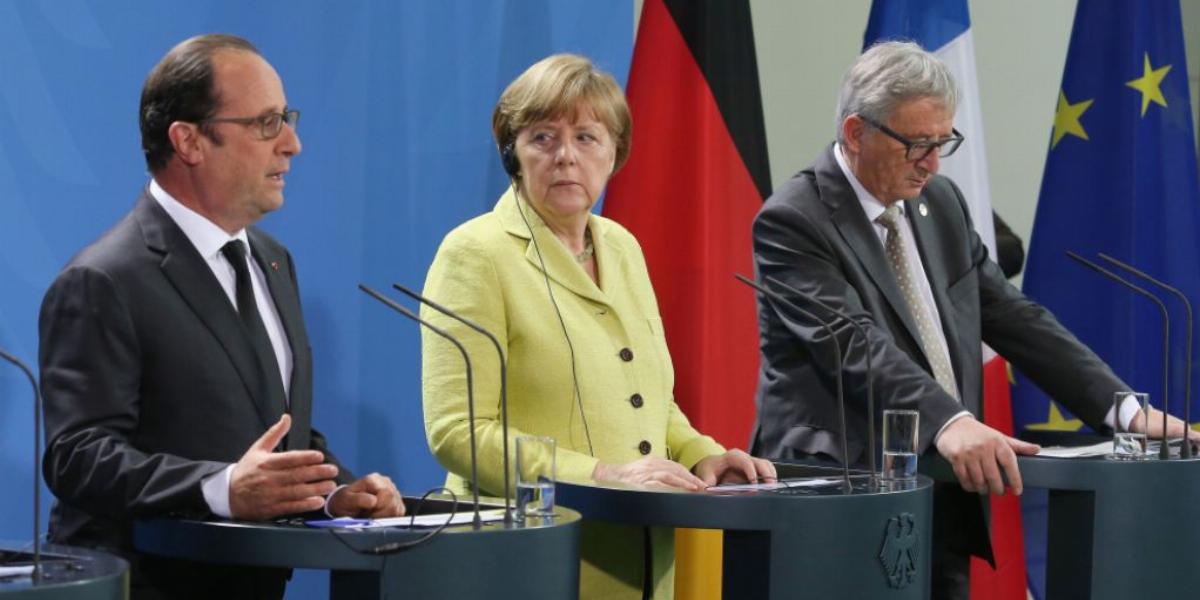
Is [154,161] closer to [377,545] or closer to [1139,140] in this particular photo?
[377,545]

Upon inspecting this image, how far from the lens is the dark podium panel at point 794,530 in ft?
8.68

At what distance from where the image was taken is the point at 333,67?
390cm

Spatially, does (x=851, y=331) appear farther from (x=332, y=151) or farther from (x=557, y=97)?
(x=332, y=151)

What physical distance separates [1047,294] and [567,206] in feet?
7.72

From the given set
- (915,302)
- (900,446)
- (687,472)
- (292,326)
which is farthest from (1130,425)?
(292,326)

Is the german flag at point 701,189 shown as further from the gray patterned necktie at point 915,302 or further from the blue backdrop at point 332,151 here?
the gray patterned necktie at point 915,302

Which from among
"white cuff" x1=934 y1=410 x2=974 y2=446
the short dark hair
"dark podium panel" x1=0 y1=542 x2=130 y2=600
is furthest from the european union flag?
"dark podium panel" x1=0 y1=542 x2=130 y2=600

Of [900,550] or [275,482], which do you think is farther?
[900,550]

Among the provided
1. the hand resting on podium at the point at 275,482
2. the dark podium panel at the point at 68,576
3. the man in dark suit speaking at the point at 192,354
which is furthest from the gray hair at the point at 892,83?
the dark podium panel at the point at 68,576

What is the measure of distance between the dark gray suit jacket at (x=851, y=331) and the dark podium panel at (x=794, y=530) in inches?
22.4

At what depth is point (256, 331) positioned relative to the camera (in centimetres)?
259

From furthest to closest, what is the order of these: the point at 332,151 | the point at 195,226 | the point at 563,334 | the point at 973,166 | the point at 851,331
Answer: the point at 973,166
the point at 332,151
the point at 851,331
the point at 563,334
the point at 195,226

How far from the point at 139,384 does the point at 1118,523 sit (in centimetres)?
189

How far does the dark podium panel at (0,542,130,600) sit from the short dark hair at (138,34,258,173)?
0.69 metres
